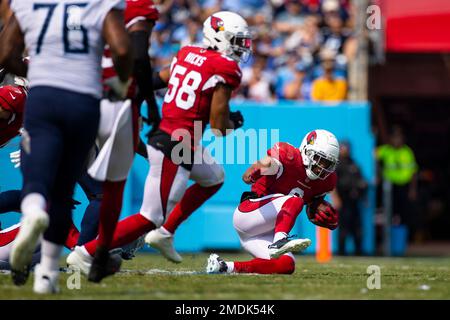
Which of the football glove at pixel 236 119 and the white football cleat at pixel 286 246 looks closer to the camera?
the white football cleat at pixel 286 246

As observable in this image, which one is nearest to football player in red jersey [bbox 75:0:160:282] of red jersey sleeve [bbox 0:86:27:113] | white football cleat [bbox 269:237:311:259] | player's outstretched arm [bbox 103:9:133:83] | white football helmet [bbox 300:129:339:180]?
player's outstretched arm [bbox 103:9:133:83]

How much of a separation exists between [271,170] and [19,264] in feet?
8.27

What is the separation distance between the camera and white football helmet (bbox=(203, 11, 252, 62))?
6793mm

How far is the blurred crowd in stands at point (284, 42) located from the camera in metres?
13.5

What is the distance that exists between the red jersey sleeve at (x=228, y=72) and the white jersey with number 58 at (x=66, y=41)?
134 centimetres

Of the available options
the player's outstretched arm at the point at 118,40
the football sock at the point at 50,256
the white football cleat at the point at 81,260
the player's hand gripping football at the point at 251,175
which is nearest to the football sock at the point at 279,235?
the player's hand gripping football at the point at 251,175

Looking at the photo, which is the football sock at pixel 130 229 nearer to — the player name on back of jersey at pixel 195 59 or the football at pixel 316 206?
the player name on back of jersey at pixel 195 59

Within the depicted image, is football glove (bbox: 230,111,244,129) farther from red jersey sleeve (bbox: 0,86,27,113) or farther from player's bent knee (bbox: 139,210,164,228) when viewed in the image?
red jersey sleeve (bbox: 0,86,27,113)

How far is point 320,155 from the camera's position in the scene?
23.3ft

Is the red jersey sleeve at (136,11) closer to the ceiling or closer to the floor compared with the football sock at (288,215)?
closer to the ceiling

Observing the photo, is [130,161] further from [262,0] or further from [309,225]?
[262,0]

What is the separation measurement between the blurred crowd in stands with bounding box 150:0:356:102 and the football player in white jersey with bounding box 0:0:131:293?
8062 mm

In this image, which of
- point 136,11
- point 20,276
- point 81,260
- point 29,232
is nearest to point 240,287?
point 81,260
